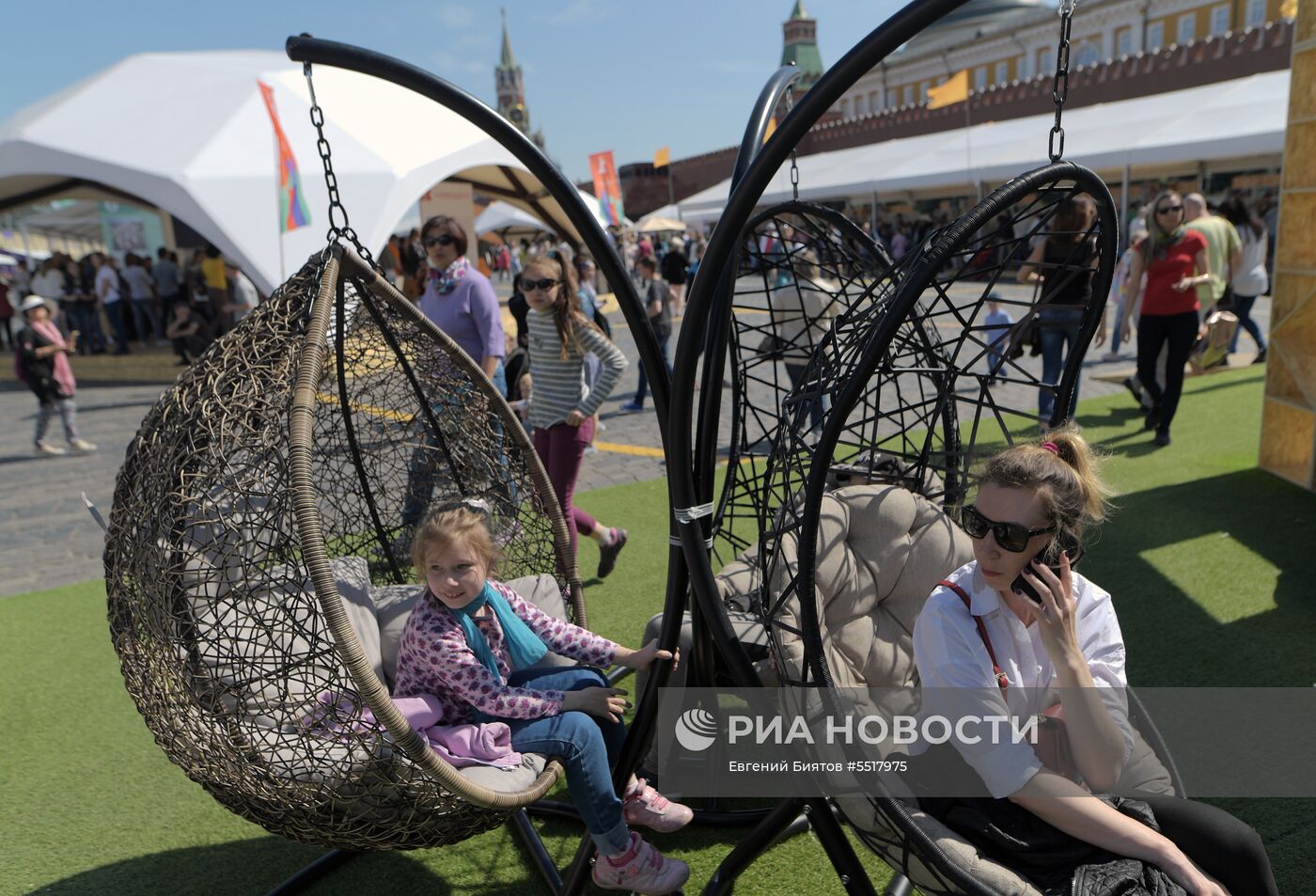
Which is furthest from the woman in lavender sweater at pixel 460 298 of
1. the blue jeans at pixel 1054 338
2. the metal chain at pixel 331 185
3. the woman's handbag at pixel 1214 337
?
the woman's handbag at pixel 1214 337

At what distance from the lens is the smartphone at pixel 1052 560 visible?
189 cm

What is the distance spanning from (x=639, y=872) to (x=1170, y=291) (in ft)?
18.2

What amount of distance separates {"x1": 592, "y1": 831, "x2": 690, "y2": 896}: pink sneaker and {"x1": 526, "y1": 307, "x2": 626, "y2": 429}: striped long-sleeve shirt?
2.09 m

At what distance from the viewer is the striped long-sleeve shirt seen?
4.04 m

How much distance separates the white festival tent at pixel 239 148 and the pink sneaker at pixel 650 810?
9.43 metres

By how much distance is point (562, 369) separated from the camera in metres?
4.16

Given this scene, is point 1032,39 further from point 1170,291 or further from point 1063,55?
point 1063,55

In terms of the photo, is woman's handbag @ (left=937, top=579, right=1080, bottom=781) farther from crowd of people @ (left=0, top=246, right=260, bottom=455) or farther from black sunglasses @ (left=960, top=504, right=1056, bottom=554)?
crowd of people @ (left=0, top=246, right=260, bottom=455)

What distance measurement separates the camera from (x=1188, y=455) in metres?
6.16

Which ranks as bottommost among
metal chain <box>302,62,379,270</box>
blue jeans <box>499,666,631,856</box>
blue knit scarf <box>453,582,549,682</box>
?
blue jeans <box>499,666,631,856</box>

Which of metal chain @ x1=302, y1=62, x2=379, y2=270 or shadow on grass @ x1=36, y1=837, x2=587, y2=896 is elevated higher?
metal chain @ x1=302, y1=62, x2=379, y2=270

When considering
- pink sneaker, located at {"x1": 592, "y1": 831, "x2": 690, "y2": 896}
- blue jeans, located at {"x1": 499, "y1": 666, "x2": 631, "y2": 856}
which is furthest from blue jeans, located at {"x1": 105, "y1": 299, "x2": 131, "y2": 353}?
pink sneaker, located at {"x1": 592, "y1": 831, "x2": 690, "y2": 896}

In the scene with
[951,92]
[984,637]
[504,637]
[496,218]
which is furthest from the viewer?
[496,218]

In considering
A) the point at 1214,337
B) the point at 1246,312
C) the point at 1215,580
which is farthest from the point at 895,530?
the point at 1246,312
